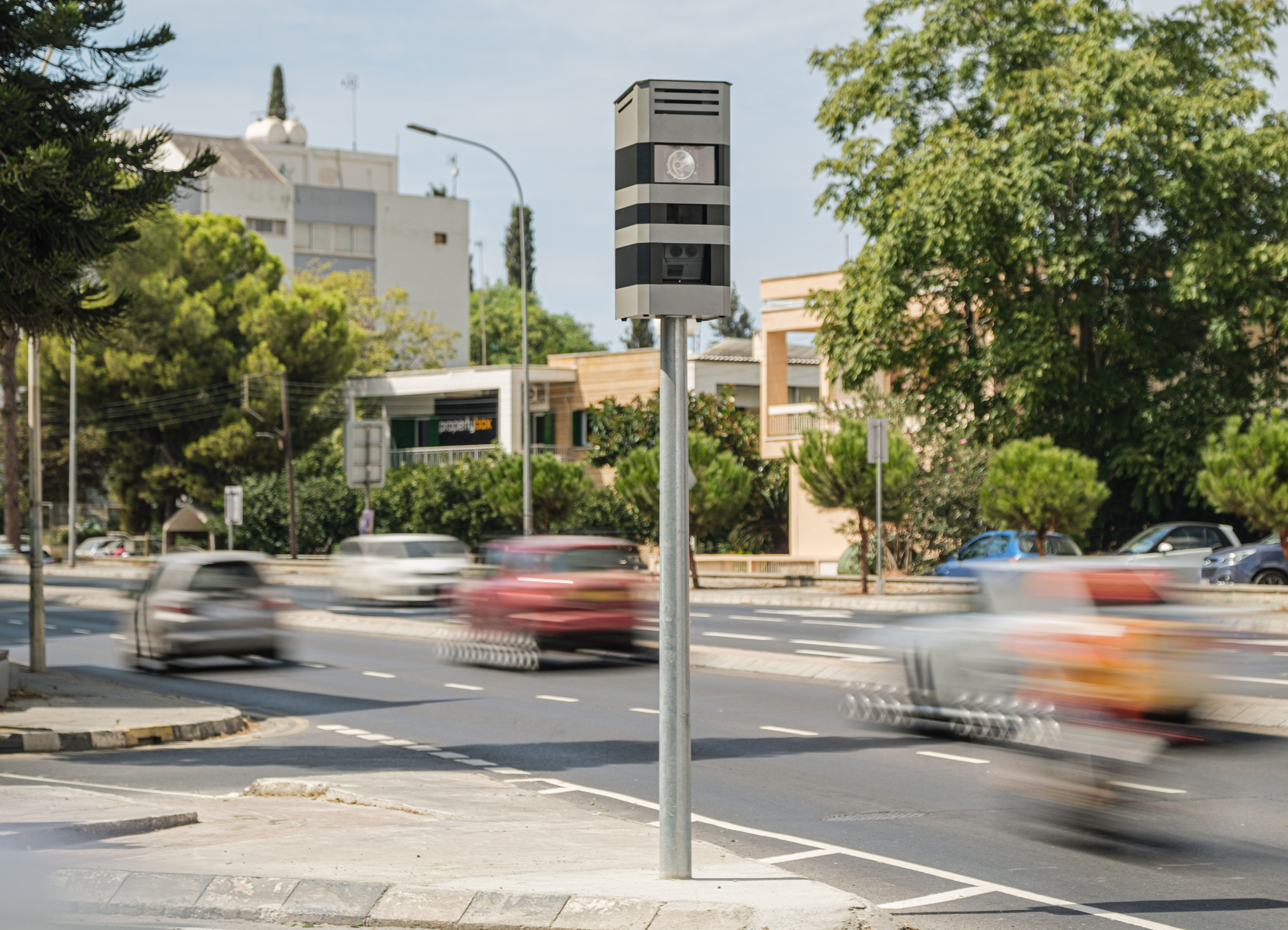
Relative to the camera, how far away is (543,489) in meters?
45.1

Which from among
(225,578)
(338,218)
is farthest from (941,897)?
(338,218)

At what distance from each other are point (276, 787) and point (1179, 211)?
3044cm

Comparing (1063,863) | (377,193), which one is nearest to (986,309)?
(1063,863)

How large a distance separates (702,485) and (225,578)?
18532 mm

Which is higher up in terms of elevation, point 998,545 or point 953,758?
point 998,545

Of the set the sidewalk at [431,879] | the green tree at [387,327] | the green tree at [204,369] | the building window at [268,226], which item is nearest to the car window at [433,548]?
the sidewalk at [431,879]

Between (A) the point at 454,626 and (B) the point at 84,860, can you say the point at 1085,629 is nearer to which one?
(B) the point at 84,860

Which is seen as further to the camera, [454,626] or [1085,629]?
[454,626]

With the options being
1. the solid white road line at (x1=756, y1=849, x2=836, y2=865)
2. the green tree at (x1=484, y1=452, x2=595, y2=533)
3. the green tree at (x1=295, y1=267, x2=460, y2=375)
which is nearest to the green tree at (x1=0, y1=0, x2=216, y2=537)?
the solid white road line at (x1=756, y1=849, x2=836, y2=865)

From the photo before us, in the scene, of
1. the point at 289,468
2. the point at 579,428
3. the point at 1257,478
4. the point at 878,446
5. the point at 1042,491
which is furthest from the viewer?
the point at 579,428

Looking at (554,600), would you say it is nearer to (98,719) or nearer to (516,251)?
(98,719)

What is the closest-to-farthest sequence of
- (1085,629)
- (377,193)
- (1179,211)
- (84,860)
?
(84,860)
(1085,629)
(1179,211)
(377,193)

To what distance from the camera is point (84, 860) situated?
7277 millimetres

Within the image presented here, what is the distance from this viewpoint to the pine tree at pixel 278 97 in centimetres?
11800
